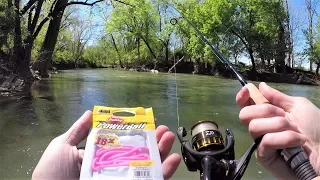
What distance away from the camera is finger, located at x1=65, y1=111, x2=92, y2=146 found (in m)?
1.66

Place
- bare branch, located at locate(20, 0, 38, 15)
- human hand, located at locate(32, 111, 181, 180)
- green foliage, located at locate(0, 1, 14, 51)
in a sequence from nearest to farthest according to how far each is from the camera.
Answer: human hand, located at locate(32, 111, 181, 180)
green foliage, located at locate(0, 1, 14, 51)
bare branch, located at locate(20, 0, 38, 15)

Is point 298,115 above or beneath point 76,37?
beneath

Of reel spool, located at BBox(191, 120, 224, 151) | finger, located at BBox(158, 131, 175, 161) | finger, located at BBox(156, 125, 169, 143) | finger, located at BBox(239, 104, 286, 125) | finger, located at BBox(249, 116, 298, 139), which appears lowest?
finger, located at BBox(158, 131, 175, 161)

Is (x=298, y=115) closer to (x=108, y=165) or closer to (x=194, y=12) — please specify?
(x=108, y=165)

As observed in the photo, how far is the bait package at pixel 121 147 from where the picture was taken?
1414mm

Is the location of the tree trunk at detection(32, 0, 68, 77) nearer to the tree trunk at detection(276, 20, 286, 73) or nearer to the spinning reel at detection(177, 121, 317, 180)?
the spinning reel at detection(177, 121, 317, 180)

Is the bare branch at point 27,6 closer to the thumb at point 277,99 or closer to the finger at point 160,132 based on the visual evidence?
the finger at point 160,132

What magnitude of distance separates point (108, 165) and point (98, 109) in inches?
13.3

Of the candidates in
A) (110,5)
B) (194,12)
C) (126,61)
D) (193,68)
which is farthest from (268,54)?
(126,61)

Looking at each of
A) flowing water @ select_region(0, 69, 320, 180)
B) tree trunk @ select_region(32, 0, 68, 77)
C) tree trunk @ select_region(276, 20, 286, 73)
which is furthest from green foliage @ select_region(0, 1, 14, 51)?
tree trunk @ select_region(276, 20, 286, 73)

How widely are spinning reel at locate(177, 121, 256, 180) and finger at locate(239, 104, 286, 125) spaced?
0.33 feet

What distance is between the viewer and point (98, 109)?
169 cm

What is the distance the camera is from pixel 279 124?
1.30 metres

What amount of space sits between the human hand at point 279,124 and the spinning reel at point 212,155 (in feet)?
0.34
